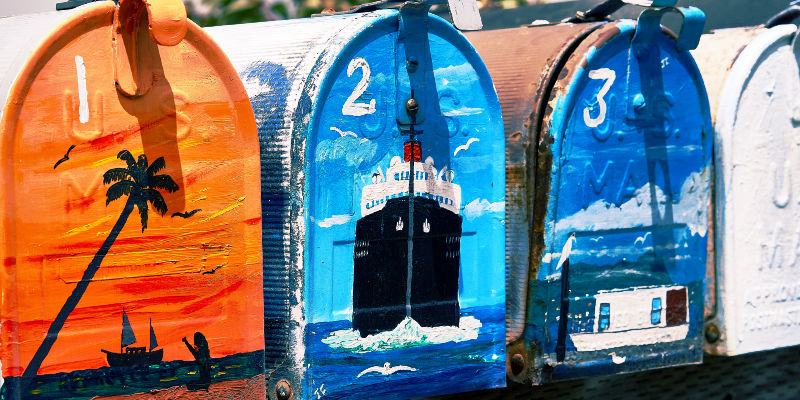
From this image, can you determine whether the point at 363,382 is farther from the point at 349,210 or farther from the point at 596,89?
the point at 596,89

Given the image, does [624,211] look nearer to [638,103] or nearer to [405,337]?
[638,103]

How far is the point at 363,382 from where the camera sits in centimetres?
318

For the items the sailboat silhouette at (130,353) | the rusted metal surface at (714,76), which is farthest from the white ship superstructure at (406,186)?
the rusted metal surface at (714,76)

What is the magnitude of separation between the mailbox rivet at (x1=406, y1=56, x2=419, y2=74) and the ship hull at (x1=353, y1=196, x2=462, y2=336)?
0.37 m

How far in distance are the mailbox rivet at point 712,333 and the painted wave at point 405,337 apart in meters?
1.17

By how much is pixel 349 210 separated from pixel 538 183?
0.79 metres

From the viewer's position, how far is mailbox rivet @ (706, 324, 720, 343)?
4160 millimetres

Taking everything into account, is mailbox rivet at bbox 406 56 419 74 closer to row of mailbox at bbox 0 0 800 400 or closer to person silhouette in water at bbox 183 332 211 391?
row of mailbox at bbox 0 0 800 400

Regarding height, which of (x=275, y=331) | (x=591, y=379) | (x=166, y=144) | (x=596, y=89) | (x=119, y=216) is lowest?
(x=591, y=379)

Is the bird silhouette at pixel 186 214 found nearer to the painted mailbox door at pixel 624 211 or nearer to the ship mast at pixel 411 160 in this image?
the ship mast at pixel 411 160

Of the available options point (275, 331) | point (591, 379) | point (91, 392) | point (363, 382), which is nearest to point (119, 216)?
point (91, 392)

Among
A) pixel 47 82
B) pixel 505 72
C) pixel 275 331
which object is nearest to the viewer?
pixel 47 82

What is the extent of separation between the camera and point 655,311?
12.8 ft

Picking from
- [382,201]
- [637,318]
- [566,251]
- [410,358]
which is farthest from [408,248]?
[637,318]
